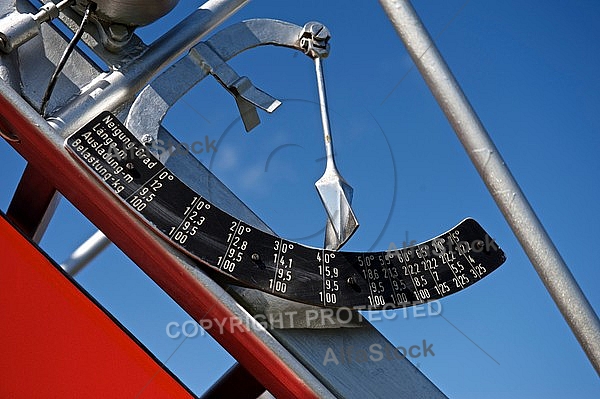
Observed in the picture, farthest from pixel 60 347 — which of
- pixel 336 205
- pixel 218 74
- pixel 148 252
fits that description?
pixel 218 74

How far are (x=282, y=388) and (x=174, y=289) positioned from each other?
395 mm

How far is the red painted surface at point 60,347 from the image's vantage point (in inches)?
83.8

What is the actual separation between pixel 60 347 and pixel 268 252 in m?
0.61

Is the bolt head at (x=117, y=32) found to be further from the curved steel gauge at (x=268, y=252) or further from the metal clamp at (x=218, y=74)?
the curved steel gauge at (x=268, y=252)

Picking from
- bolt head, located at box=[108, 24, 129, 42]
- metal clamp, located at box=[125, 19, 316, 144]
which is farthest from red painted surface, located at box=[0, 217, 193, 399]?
bolt head, located at box=[108, 24, 129, 42]

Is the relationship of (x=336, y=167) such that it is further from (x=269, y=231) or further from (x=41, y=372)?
(x=41, y=372)

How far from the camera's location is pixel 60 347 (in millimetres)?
2154

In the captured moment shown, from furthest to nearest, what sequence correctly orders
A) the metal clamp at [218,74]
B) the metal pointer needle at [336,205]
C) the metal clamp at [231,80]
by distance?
1. the metal clamp at [231,80]
2. the metal clamp at [218,74]
3. the metal pointer needle at [336,205]

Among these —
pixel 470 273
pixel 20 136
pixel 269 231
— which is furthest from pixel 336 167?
pixel 20 136

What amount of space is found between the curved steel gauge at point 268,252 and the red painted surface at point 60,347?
293mm

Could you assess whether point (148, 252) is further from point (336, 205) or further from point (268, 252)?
point (336, 205)

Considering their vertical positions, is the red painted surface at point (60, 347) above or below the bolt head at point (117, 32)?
below

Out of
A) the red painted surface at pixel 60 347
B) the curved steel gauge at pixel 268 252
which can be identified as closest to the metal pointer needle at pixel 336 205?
the curved steel gauge at pixel 268 252

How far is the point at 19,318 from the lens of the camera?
2166 millimetres
